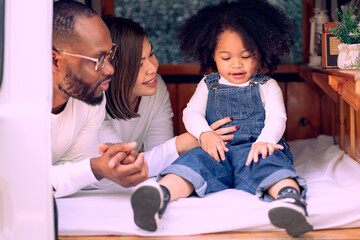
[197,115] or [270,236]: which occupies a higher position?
[197,115]

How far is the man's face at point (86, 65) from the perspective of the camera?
1.56 m

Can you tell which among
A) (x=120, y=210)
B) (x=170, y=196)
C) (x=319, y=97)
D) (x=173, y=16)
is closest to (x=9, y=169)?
(x=120, y=210)

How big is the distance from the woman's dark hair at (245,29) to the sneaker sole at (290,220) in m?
0.84

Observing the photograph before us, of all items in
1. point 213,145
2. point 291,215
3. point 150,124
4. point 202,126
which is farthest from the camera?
point 150,124

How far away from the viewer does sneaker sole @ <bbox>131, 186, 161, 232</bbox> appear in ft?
4.47

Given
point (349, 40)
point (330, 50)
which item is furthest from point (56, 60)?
point (330, 50)

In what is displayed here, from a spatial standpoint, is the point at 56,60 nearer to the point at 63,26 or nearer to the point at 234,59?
the point at 63,26

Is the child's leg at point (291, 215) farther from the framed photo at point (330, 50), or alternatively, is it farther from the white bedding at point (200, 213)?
the framed photo at point (330, 50)

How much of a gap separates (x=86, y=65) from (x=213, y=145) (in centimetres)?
56

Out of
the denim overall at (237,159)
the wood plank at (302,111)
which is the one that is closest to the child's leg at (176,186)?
the denim overall at (237,159)

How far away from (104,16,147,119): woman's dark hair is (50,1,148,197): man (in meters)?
0.33

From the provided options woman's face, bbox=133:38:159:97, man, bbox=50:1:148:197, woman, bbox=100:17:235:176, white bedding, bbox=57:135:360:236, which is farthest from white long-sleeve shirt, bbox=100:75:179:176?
white bedding, bbox=57:135:360:236

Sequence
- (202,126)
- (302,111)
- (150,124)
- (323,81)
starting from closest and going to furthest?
(202,126) → (323,81) → (150,124) → (302,111)

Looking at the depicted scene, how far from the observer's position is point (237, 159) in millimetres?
1783
